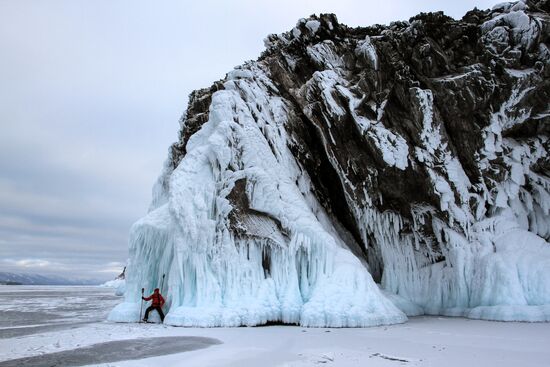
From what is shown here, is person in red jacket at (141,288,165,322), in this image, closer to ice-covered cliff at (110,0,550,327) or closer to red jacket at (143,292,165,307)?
red jacket at (143,292,165,307)

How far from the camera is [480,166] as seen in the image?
65.4 ft

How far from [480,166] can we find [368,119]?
236 inches

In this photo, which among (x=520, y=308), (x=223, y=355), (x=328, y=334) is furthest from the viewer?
(x=520, y=308)

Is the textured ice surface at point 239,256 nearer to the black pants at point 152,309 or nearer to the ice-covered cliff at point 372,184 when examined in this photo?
the ice-covered cliff at point 372,184

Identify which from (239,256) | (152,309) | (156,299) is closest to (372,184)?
(239,256)

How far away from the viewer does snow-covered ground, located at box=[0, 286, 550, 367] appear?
816 centimetres

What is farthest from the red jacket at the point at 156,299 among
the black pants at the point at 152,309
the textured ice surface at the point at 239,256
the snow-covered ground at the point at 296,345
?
the snow-covered ground at the point at 296,345

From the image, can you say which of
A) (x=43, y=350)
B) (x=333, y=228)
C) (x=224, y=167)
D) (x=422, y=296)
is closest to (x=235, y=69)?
(x=224, y=167)

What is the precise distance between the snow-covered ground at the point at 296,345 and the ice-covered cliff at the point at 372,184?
2091 millimetres

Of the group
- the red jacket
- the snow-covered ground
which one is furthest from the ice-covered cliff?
the snow-covered ground

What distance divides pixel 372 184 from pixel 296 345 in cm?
1120

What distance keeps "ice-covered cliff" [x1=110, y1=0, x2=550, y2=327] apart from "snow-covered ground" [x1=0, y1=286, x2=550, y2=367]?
2.09 metres

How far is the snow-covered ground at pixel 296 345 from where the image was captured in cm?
816

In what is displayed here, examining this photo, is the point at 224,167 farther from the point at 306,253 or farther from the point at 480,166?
the point at 480,166
